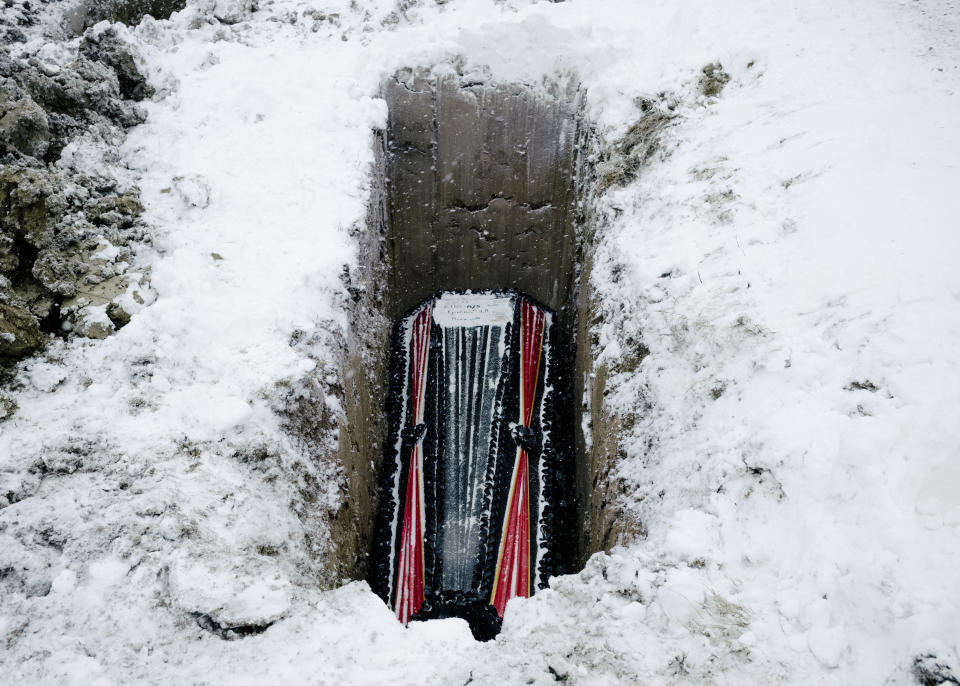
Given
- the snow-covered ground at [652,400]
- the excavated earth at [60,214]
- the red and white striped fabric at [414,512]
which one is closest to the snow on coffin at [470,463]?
the red and white striped fabric at [414,512]

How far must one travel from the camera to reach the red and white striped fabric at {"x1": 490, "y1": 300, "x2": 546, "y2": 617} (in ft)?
15.6

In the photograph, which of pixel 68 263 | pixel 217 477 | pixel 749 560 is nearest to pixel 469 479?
pixel 217 477

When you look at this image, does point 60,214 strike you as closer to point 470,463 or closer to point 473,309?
point 470,463

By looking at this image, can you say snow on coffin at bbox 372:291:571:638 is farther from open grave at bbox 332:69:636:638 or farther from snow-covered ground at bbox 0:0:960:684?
snow-covered ground at bbox 0:0:960:684

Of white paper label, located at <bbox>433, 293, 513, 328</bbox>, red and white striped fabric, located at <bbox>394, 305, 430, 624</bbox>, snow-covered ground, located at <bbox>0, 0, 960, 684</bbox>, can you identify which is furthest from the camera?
white paper label, located at <bbox>433, 293, 513, 328</bbox>

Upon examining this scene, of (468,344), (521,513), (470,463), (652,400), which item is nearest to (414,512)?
(470,463)

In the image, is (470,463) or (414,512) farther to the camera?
(470,463)

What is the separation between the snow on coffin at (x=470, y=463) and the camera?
15.7 ft

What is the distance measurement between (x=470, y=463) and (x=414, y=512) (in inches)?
27.8

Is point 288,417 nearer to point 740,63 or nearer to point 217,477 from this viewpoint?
point 217,477

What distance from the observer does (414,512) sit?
5184mm

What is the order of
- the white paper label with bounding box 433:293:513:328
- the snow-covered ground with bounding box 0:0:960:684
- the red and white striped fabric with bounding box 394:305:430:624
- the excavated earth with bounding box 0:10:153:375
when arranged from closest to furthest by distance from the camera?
the snow-covered ground with bounding box 0:0:960:684 → the excavated earth with bounding box 0:10:153:375 → the red and white striped fabric with bounding box 394:305:430:624 → the white paper label with bounding box 433:293:513:328

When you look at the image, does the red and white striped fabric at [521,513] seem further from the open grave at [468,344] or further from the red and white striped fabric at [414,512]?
the red and white striped fabric at [414,512]

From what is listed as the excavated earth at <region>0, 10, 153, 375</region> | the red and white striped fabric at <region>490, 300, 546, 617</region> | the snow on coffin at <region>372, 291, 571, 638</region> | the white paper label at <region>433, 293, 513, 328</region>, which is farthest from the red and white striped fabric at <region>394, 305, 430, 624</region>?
the excavated earth at <region>0, 10, 153, 375</region>
